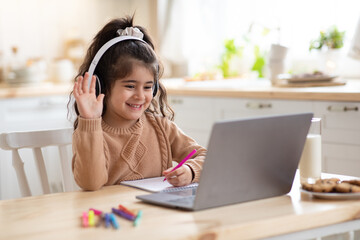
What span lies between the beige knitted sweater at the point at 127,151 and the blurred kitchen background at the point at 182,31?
6.42ft

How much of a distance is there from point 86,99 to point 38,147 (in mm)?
444

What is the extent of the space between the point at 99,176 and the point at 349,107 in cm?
143

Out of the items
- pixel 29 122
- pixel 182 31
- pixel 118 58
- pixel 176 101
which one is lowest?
pixel 29 122

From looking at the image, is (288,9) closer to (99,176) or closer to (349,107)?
(349,107)

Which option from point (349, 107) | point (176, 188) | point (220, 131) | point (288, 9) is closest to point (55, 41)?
point (288, 9)

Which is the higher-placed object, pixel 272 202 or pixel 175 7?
pixel 175 7

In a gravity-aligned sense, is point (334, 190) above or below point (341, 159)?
above

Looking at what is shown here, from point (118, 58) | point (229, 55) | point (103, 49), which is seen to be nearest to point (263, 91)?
point (229, 55)

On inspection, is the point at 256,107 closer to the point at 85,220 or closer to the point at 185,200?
the point at 185,200

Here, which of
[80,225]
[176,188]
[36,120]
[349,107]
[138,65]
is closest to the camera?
[80,225]

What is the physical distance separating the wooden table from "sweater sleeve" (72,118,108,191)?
4.9 inches

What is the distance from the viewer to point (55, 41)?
14.2ft

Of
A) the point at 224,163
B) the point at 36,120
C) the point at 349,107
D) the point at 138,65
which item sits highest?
the point at 138,65

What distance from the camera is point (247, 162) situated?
3.67 ft
